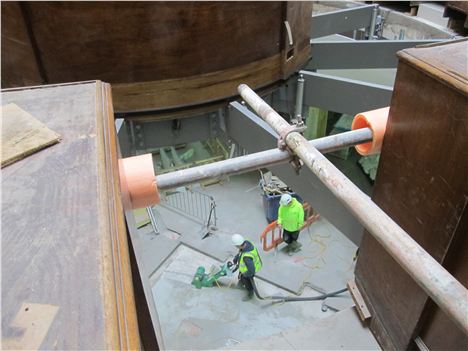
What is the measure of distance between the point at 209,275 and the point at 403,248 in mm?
6823

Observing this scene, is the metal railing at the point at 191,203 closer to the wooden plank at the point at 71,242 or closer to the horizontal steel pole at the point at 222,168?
the horizontal steel pole at the point at 222,168

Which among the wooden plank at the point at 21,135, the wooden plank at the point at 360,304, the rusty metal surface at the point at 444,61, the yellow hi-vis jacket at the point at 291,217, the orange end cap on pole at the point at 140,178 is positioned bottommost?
the yellow hi-vis jacket at the point at 291,217

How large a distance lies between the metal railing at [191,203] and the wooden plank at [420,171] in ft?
22.9

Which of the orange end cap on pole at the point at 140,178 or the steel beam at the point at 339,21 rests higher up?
the orange end cap on pole at the point at 140,178

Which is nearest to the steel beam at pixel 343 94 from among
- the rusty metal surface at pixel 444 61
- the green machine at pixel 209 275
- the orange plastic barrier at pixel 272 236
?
the rusty metal surface at pixel 444 61

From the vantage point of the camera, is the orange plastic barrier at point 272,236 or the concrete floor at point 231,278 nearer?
the concrete floor at point 231,278

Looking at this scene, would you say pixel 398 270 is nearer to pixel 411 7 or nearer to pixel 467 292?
pixel 467 292

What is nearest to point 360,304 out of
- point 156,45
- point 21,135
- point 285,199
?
point 21,135

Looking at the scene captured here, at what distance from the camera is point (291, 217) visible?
25.3 feet

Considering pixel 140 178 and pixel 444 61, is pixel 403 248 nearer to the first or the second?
pixel 444 61

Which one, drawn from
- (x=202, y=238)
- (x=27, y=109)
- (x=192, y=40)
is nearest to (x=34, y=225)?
(x=27, y=109)

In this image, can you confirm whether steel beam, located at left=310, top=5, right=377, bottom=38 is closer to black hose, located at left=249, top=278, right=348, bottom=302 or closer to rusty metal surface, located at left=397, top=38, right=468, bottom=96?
black hose, located at left=249, top=278, right=348, bottom=302

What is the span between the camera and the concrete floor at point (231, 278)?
665 centimetres

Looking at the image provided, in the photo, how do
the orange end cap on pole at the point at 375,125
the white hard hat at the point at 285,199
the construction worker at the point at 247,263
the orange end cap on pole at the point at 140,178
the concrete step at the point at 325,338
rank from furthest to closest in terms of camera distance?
the white hard hat at the point at 285,199, the construction worker at the point at 247,263, the concrete step at the point at 325,338, the orange end cap on pole at the point at 375,125, the orange end cap on pole at the point at 140,178
